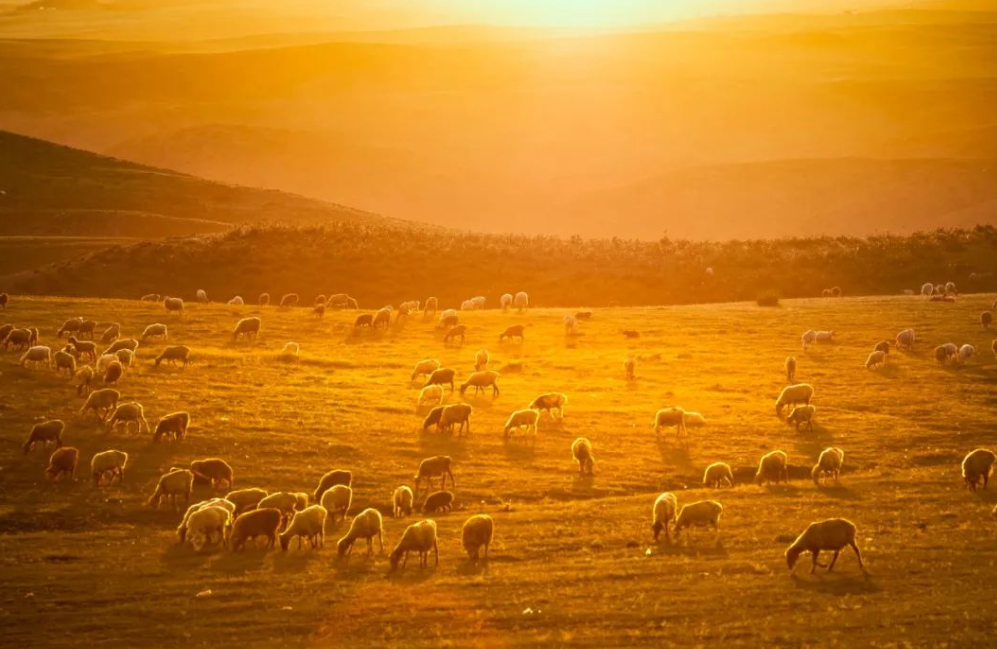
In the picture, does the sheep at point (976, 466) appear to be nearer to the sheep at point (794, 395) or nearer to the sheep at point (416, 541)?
the sheep at point (794, 395)

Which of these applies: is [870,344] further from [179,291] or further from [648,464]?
[179,291]

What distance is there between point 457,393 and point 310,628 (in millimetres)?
19139

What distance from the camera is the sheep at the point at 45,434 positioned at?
93.9 ft

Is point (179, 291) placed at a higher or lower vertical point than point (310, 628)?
higher

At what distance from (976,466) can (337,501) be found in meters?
15.0

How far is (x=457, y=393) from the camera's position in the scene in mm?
37625

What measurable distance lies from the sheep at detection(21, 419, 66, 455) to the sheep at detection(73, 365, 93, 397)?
4593mm

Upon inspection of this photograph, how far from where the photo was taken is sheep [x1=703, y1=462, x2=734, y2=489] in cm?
2775

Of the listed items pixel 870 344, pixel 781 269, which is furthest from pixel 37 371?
pixel 781 269

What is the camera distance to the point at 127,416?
30438 millimetres

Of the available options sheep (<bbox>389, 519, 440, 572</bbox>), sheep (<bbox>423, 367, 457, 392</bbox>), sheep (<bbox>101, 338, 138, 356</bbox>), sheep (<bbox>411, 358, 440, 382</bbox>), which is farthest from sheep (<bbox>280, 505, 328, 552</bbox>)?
sheep (<bbox>101, 338, 138, 356</bbox>)

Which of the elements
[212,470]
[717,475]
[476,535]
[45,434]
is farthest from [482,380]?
[476,535]

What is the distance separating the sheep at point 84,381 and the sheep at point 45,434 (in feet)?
15.1

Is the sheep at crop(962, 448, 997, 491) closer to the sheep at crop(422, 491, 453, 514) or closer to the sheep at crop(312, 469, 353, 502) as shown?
the sheep at crop(422, 491, 453, 514)
